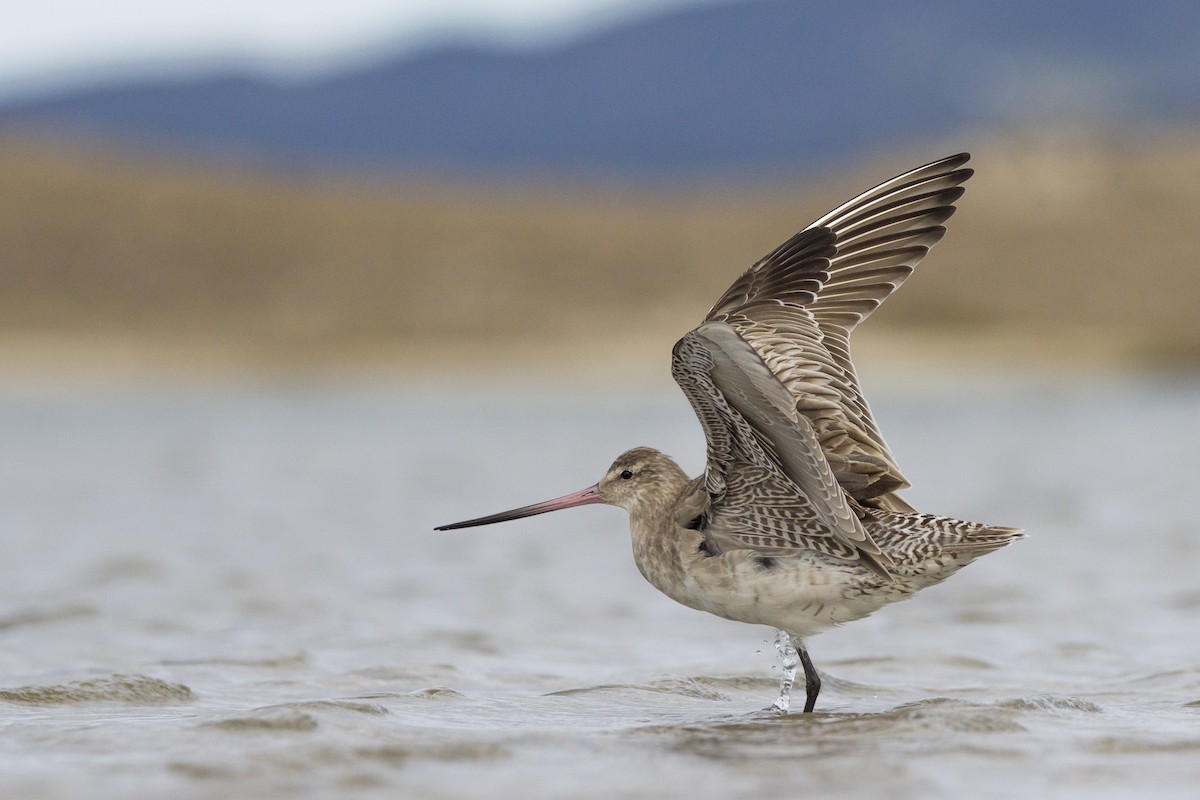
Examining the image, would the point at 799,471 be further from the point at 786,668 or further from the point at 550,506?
the point at 550,506

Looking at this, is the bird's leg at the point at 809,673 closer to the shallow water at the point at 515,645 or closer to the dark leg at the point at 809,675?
the dark leg at the point at 809,675

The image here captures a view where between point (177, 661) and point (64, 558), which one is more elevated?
point (64, 558)

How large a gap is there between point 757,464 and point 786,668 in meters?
1.02

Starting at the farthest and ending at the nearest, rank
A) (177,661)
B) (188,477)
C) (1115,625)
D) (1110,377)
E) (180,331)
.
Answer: (180,331)
(1110,377)
(188,477)
(1115,625)
(177,661)

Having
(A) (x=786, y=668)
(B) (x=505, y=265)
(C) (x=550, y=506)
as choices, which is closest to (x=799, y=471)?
(A) (x=786, y=668)

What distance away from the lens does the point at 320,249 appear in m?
34.0

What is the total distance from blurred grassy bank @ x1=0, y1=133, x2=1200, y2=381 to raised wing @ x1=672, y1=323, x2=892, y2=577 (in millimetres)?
19836

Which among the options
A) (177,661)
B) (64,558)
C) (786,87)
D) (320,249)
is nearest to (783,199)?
(320,249)

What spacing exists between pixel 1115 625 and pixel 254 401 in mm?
17031

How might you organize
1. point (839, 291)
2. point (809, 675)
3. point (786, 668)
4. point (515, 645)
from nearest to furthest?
point (809, 675) → point (786, 668) → point (839, 291) → point (515, 645)

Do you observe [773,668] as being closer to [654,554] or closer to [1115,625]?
[654,554]

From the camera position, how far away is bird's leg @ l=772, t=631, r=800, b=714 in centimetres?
586

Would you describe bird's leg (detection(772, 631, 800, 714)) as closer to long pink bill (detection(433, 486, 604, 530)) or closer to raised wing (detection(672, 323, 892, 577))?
raised wing (detection(672, 323, 892, 577))

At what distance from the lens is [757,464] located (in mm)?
5445
